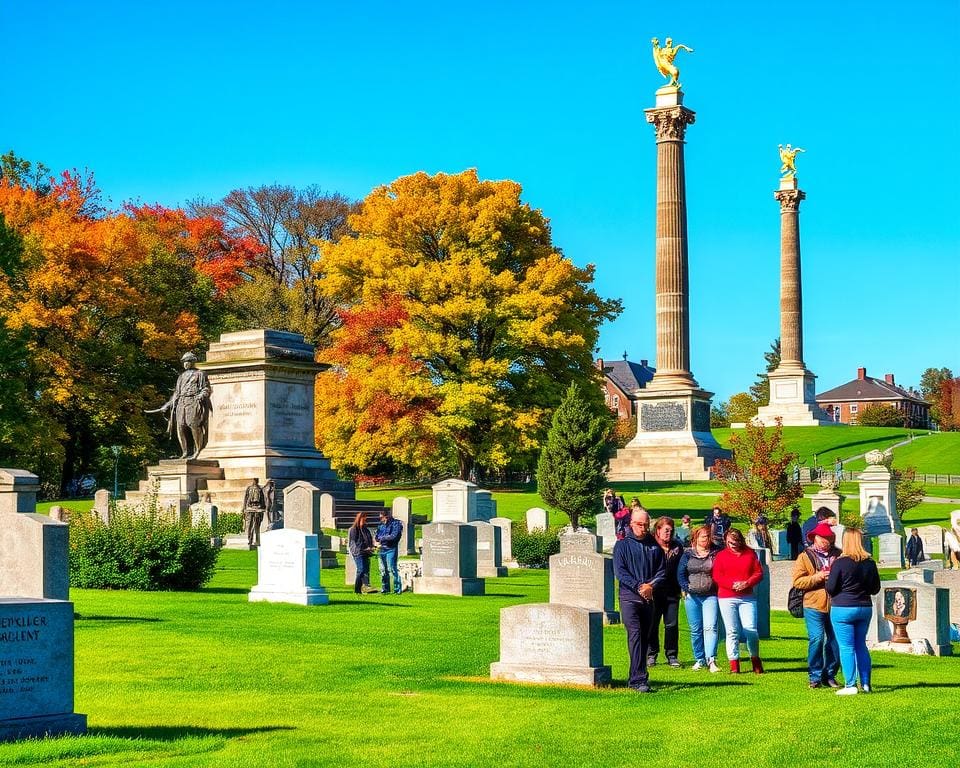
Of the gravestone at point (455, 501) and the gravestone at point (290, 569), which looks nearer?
the gravestone at point (290, 569)

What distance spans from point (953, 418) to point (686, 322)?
81.9 metres

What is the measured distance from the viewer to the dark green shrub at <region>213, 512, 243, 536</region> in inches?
1341

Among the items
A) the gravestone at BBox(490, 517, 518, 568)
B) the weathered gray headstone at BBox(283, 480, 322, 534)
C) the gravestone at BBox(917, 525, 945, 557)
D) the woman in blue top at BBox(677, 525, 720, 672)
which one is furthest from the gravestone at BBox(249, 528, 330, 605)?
the gravestone at BBox(917, 525, 945, 557)

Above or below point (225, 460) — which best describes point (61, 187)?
above

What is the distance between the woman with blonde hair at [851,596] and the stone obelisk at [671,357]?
46.8m

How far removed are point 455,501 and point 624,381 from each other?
116 meters

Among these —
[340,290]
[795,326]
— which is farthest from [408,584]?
[795,326]

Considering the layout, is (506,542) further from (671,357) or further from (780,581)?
(671,357)

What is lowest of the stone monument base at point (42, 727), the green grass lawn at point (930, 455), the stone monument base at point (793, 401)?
the stone monument base at point (42, 727)

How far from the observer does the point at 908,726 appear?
37.7ft

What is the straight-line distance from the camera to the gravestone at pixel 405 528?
1313 inches

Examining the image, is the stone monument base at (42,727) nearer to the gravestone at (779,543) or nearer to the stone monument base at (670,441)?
the gravestone at (779,543)

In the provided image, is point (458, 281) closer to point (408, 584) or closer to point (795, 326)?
point (408, 584)

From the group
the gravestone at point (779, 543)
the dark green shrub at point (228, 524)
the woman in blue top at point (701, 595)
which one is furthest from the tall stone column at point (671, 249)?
the woman in blue top at point (701, 595)
